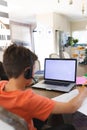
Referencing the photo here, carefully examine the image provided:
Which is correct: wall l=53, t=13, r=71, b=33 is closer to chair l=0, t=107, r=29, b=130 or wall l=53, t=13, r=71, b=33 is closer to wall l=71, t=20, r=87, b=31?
wall l=71, t=20, r=87, b=31

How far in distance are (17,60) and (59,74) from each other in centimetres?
107

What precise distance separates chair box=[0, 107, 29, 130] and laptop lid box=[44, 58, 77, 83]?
1.08m

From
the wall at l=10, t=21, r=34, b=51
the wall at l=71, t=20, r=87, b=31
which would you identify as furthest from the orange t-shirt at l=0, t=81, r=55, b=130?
the wall at l=71, t=20, r=87, b=31

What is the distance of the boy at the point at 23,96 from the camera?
0.93 metres

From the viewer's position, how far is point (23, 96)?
0.93 meters

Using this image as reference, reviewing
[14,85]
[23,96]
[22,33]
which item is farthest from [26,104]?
[22,33]

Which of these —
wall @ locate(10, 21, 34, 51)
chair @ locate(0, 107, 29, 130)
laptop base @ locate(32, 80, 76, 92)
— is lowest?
laptop base @ locate(32, 80, 76, 92)

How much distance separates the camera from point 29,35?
9320 mm

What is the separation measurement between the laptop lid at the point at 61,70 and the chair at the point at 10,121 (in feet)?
3.54

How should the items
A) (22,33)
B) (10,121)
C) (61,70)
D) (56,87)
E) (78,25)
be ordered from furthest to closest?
(78,25), (22,33), (61,70), (56,87), (10,121)

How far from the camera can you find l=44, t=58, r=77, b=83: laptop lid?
192cm

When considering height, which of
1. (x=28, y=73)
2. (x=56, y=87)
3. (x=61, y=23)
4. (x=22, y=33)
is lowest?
(x=56, y=87)

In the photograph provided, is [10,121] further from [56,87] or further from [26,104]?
[56,87]

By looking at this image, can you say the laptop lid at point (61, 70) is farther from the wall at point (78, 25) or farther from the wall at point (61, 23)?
the wall at point (78, 25)
